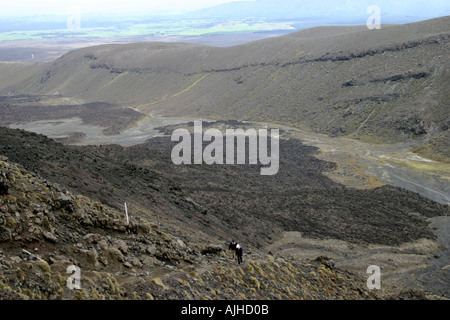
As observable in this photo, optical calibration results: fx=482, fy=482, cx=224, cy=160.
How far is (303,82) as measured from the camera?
229 feet

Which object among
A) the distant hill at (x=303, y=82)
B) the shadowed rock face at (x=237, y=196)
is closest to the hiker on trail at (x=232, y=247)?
the shadowed rock face at (x=237, y=196)

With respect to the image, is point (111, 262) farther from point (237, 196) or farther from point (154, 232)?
point (237, 196)

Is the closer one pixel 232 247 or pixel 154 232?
pixel 232 247

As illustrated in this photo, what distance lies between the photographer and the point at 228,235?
21.1 metres

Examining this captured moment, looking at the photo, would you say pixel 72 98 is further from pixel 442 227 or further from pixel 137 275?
pixel 137 275
